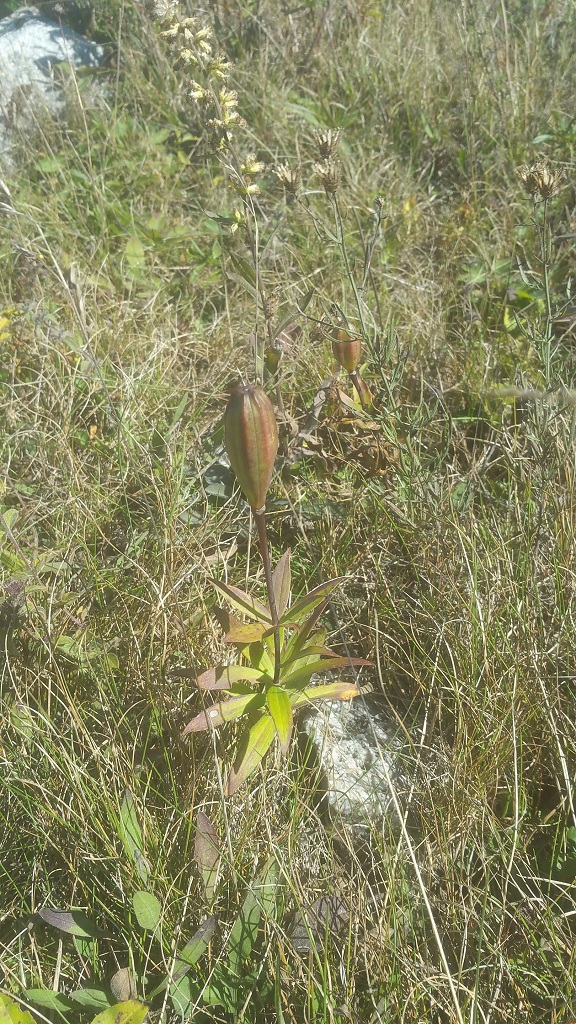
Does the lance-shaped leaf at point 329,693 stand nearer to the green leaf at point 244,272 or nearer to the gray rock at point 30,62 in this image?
the green leaf at point 244,272

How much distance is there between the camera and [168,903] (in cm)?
121

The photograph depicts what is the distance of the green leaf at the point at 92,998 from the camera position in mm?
1090

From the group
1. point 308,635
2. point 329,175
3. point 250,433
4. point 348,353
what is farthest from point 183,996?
point 329,175

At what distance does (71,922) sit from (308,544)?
874 millimetres

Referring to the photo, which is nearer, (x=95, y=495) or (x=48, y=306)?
(x=95, y=495)

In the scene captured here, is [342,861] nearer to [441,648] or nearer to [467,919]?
[467,919]

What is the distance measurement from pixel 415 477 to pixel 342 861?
0.75 metres

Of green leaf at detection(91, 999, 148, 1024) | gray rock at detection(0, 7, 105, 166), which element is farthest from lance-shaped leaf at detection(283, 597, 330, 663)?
gray rock at detection(0, 7, 105, 166)

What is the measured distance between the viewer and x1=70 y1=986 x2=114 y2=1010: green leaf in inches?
42.9

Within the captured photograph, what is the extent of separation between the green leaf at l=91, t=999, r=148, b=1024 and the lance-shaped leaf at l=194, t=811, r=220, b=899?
0.18m

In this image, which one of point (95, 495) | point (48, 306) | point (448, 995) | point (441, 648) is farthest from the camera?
point (48, 306)

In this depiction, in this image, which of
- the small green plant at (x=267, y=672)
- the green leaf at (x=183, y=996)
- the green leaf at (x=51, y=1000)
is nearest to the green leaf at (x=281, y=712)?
the small green plant at (x=267, y=672)

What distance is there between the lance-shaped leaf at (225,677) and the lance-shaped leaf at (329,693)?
84mm

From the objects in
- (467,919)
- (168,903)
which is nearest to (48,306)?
(168,903)
